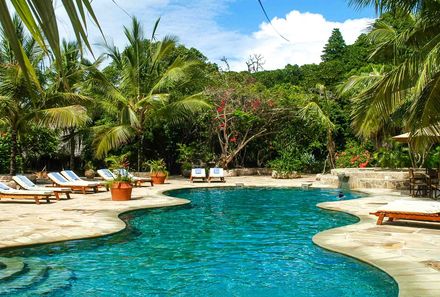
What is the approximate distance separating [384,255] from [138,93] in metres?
16.9

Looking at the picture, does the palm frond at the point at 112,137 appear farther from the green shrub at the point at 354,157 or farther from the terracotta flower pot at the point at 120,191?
the green shrub at the point at 354,157

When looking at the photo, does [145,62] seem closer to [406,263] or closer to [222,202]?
[222,202]

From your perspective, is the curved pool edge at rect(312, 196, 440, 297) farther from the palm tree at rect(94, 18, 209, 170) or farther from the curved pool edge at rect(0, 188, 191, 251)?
the palm tree at rect(94, 18, 209, 170)

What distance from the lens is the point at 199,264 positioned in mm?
A: 6855

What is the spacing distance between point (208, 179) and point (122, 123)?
4788mm

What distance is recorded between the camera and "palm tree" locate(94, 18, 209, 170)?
68.7ft

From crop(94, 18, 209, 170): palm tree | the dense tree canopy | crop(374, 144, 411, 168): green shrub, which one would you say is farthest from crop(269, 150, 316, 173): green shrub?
crop(94, 18, 209, 170): palm tree

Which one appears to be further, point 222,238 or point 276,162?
point 276,162

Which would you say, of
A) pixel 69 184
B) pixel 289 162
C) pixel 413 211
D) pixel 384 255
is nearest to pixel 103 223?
pixel 384 255

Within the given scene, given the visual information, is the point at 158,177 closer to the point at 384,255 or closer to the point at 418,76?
the point at 418,76

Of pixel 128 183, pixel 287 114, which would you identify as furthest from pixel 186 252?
pixel 287 114

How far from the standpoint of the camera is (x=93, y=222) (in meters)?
9.30

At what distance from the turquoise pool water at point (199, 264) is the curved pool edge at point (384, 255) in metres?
0.14

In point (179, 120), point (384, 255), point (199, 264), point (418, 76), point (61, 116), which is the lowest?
point (199, 264)
